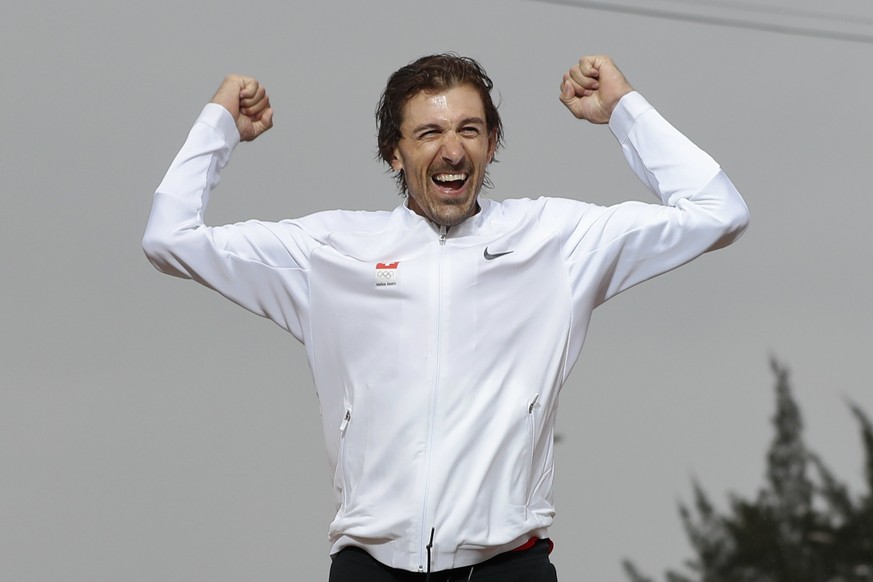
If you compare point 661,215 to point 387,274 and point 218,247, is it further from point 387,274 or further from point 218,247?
point 218,247

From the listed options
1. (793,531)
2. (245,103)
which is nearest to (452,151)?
(245,103)

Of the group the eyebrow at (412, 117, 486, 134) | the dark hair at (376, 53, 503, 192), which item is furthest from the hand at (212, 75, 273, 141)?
the eyebrow at (412, 117, 486, 134)

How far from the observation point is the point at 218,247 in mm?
2443

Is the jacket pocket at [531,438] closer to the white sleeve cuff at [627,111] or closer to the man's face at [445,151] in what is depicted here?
the man's face at [445,151]

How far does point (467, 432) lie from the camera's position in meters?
2.24

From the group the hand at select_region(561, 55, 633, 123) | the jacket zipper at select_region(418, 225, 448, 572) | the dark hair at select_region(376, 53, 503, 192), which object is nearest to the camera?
the jacket zipper at select_region(418, 225, 448, 572)

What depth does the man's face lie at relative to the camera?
2400 millimetres

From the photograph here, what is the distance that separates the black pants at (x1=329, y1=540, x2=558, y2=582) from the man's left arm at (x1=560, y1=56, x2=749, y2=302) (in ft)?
1.67

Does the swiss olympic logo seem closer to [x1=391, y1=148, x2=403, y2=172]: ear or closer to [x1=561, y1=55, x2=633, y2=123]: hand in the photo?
[x1=391, y1=148, x2=403, y2=172]: ear

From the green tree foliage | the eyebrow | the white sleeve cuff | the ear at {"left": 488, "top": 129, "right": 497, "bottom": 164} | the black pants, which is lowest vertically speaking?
the green tree foliage

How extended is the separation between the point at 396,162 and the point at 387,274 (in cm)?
31

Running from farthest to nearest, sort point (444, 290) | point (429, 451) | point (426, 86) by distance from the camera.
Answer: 1. point (426, 86)
2. point (444, 290)
3. point (429, 451)

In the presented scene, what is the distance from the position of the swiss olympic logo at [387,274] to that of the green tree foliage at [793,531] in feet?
13.8

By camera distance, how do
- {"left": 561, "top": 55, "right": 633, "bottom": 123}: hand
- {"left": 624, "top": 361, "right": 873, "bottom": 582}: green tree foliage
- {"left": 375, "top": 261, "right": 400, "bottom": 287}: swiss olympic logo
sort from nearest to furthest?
1. {"left": 375, "top": 261, "right": 400, "bottom": 287}: swiss olympic logo
2. {"left": 561, "top": 55, "right": 633, "bottom": 123}: hand
3. {"left": 624, "top": 361, "right": 873, "bottom": 582}: green tree foliage
